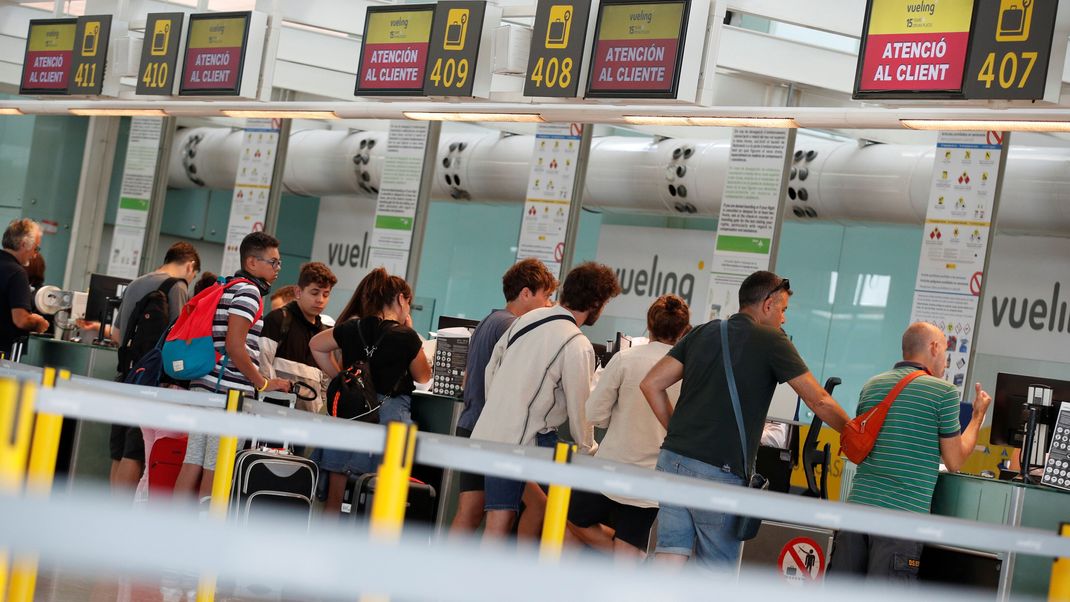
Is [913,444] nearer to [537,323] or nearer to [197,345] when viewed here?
[537,323]

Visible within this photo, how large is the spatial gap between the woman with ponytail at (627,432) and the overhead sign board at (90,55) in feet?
22.2

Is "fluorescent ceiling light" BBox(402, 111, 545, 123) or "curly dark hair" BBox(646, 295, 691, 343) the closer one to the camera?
"curly dark hair" BBox(646, 295, 691, 343)

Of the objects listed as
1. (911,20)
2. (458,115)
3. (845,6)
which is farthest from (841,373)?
(911,20)

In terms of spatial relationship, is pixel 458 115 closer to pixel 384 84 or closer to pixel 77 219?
pixel 384 84

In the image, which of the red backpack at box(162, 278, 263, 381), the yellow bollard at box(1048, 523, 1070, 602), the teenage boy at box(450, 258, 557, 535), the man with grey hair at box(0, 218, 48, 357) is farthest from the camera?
the man with grey hair at box(0, 218, 48, 357)

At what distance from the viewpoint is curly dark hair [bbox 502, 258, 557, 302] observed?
5715 millimetres

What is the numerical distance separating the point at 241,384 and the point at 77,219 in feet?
34.4

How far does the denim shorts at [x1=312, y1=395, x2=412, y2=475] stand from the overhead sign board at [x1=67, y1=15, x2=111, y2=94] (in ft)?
18.4

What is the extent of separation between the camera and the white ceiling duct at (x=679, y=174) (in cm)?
923

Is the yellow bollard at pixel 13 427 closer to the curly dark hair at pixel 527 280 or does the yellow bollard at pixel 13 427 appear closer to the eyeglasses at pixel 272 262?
the curly dark hair at pixel 527 280

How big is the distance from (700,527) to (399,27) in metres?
4.93

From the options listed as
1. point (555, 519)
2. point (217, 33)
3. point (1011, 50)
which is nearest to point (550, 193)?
point (217, 33)

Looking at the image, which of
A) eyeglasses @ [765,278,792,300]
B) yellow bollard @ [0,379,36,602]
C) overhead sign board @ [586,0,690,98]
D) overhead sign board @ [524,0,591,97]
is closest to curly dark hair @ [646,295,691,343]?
eyeglasses @ [765,278,792,300]

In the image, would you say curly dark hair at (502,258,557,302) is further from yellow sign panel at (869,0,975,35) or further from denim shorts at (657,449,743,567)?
yellow sign panel at (869,0,975,35)
